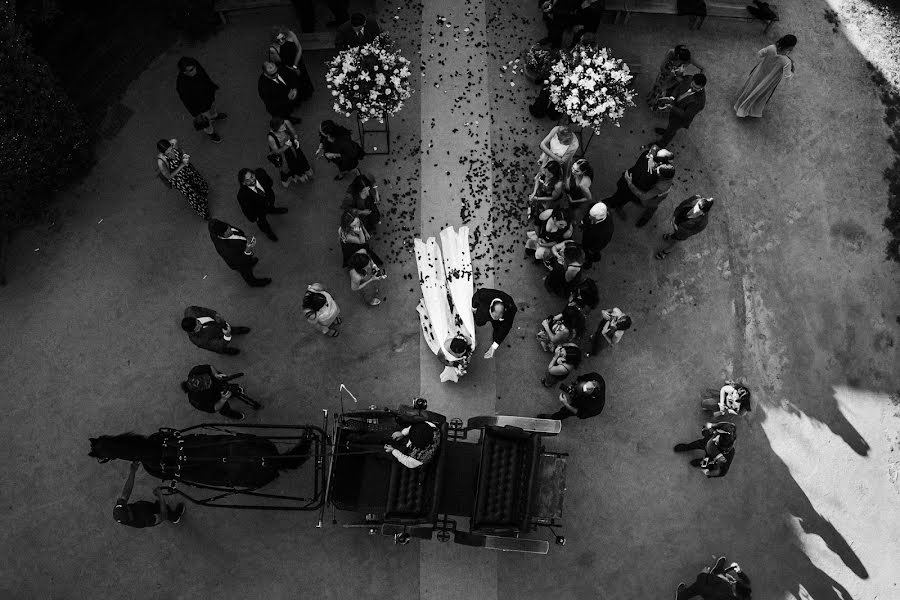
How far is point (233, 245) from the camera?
771 centimetres

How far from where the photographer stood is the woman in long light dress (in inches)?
355

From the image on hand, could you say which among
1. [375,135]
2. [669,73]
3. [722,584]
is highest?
[669,73]

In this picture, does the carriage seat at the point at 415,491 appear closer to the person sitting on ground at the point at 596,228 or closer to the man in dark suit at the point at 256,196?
the person sitting on ground at the point at 596,228

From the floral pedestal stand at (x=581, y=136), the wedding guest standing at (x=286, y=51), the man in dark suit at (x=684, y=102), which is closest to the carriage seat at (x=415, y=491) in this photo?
the floral pedestal stand at (x=581, y=136)

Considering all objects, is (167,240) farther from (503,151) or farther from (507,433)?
(507,433)

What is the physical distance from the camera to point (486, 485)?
6.61 metres

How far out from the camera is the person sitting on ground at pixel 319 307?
7391 mm

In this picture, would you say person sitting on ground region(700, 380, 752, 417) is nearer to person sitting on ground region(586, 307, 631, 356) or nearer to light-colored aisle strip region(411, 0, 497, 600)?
person sitting on ground region(586, 307, 631, 356)

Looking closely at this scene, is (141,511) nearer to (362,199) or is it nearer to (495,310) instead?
(362,199)

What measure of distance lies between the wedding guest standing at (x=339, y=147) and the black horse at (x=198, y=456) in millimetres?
4064

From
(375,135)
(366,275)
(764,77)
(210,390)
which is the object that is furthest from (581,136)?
(210,390)

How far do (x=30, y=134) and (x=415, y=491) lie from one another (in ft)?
24.3

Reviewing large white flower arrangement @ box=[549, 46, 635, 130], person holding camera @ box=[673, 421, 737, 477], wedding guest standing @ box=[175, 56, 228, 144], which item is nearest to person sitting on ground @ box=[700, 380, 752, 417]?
person holding camera @ box=[673, 421, 737, 477]

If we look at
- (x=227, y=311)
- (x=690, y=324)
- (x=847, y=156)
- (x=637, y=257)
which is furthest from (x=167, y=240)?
(x=847, y=156)
